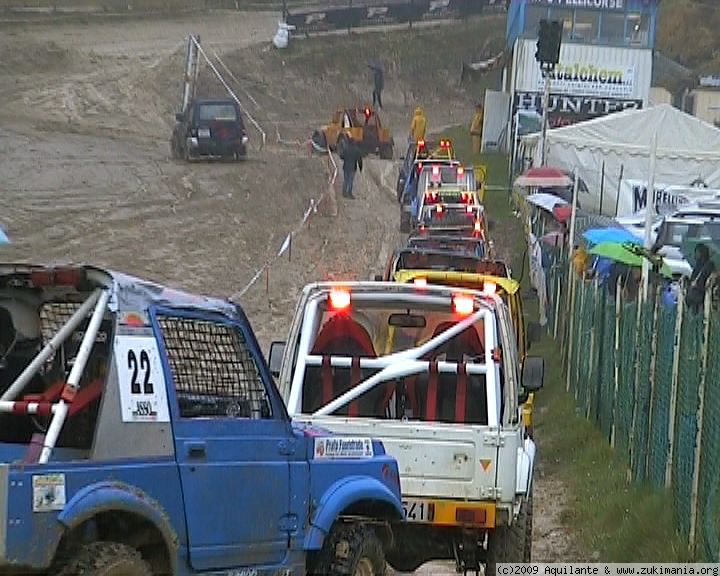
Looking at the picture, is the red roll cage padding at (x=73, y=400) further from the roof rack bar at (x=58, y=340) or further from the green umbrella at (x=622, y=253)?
the green umbrella at (x=622, y=253)

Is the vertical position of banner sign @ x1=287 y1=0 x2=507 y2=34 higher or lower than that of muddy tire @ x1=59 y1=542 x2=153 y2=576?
higher

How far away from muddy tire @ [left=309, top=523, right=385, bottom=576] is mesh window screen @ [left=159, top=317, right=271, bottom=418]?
974 millimetres

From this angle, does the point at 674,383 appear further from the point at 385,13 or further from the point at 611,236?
the point at 385,13

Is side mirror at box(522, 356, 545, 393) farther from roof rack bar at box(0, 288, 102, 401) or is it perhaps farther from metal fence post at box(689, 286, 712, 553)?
roof rack bar at box(0, 288, 102, 401)

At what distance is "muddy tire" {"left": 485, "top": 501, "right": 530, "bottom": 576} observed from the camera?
10625 millimetres

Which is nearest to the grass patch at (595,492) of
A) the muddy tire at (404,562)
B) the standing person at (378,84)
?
the muddy tire at (404,562)

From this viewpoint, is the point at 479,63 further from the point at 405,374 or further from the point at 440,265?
the point at 405,374

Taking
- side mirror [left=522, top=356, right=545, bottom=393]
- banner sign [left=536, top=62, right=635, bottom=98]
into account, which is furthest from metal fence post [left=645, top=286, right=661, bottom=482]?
banner sign [left=536, top=62, right=635, bottom=98]

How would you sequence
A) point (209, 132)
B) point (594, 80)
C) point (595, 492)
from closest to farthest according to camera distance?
1. point (595, 492)
2. point (209, 132)
3. point (594, 80)

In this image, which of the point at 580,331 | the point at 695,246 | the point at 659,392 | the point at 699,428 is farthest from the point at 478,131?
the point at 699,428

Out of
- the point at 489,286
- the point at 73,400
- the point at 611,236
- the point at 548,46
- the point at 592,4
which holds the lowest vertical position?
the point at 611,236

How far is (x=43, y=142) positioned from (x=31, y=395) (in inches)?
1453

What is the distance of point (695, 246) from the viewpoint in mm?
16391

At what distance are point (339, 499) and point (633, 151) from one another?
1240 inches
